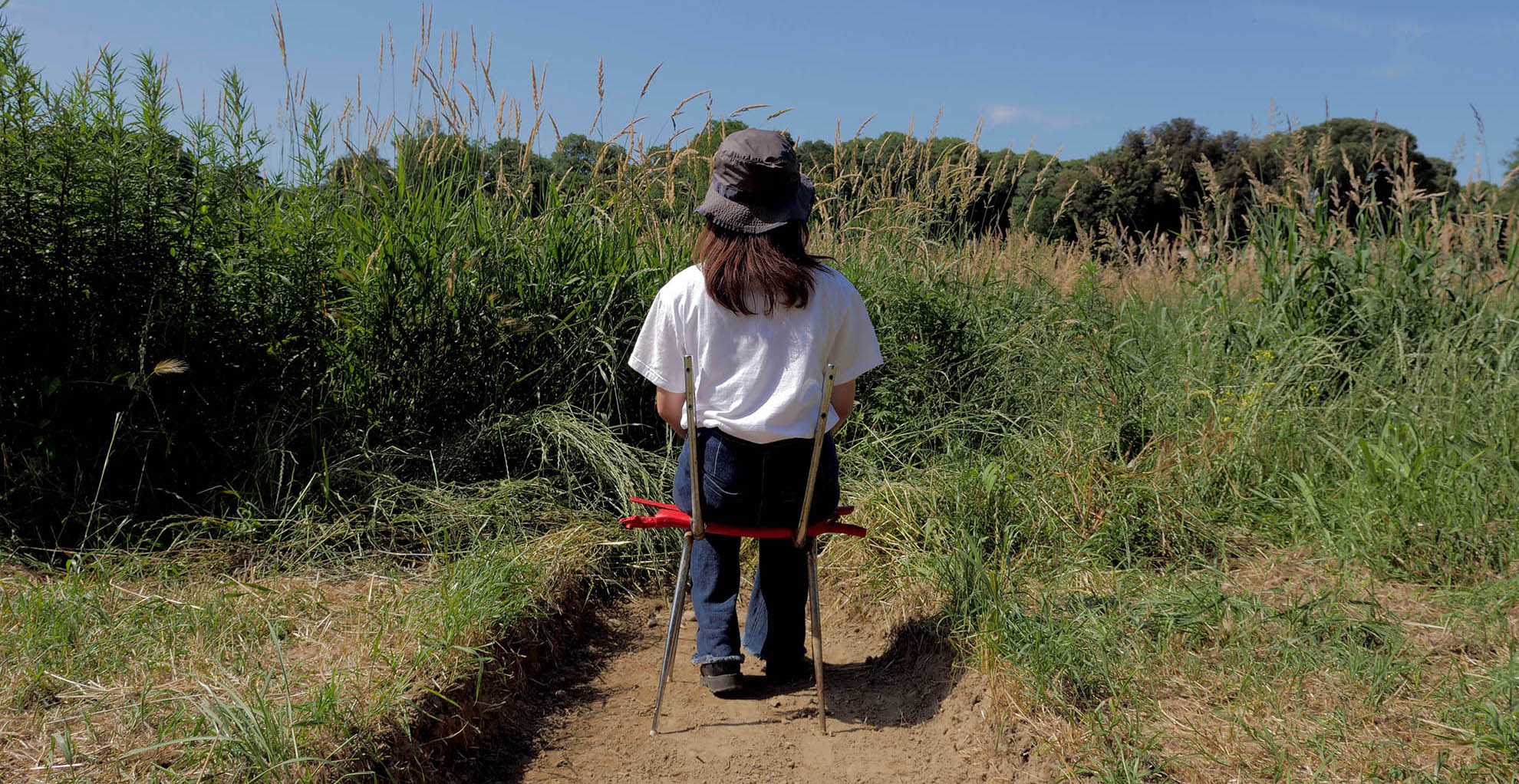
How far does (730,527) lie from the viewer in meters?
2.97

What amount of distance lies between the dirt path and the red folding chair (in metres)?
0.10

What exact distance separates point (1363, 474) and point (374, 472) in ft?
13.3

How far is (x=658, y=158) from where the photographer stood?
557cm

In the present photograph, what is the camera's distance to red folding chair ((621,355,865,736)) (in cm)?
276

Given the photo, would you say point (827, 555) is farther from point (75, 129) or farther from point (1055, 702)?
point (75, 129)

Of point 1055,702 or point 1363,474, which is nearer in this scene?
point 1055,702

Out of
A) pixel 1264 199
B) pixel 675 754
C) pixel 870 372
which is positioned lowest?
pixel 675 754

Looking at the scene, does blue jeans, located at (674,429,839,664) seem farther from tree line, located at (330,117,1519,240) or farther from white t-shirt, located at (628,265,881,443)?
tree line, located at (330,117,1519,240)

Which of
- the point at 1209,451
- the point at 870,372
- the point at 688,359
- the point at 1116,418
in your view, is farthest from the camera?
the point at 870,372

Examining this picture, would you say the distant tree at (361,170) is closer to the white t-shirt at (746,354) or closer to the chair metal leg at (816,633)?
the white t-shirt at (746,354)

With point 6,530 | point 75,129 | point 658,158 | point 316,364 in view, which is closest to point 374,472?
point 316,364

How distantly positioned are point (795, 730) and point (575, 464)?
1.90 m

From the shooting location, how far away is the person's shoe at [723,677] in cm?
319

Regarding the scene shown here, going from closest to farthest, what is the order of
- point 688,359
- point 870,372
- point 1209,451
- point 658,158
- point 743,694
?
point 688,359, point 743,694, point 1209,451, point 870,372, point 658,158
